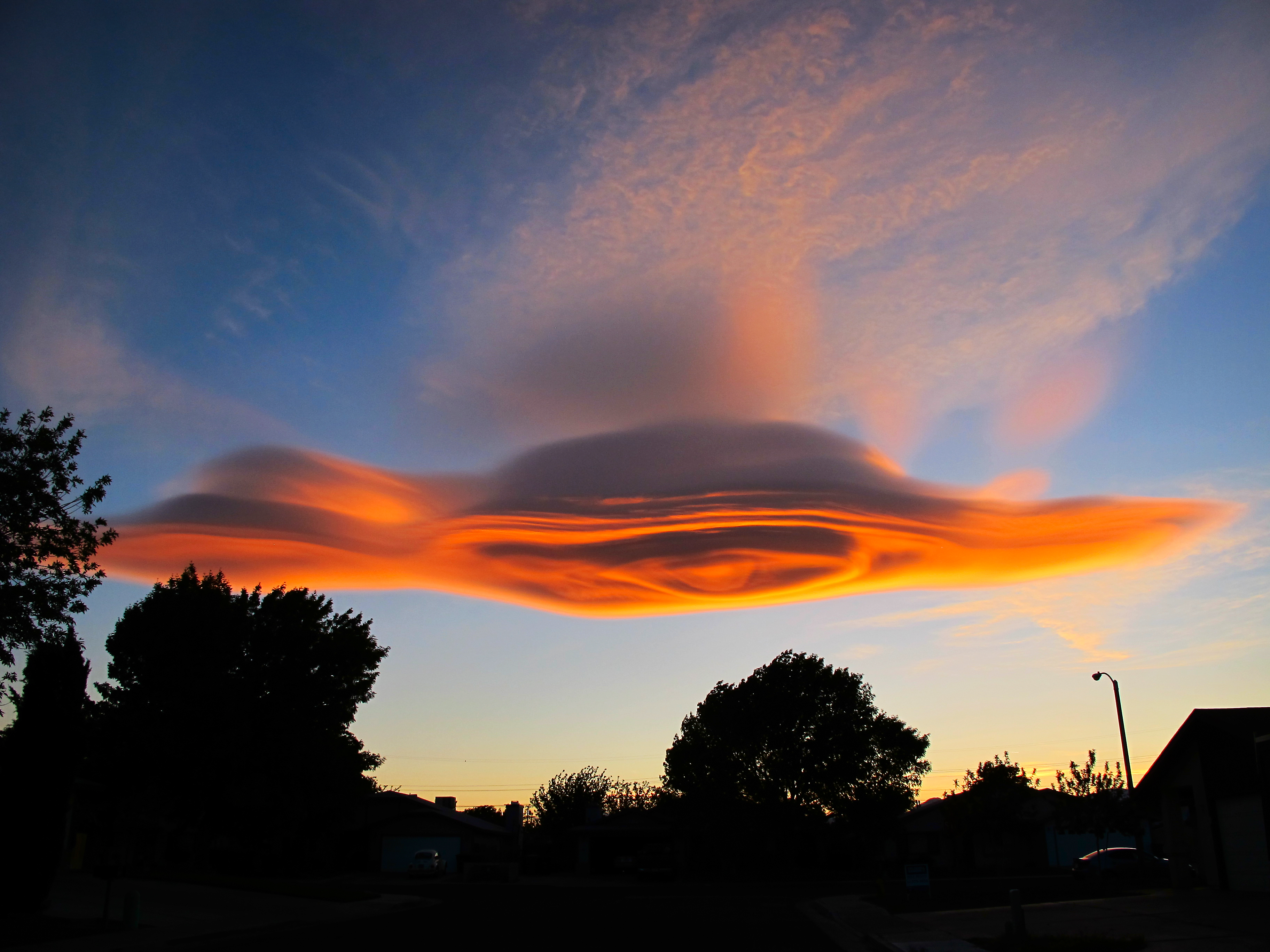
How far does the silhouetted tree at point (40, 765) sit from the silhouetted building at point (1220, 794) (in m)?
30.4

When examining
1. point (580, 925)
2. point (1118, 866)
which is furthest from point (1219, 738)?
point (1118, 866)

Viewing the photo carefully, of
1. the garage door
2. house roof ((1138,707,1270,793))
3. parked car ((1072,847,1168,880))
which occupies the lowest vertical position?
parked car ((1072,847,1168,880))

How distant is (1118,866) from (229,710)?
43.7 meters

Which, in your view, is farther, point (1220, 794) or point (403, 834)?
point (403, 834)

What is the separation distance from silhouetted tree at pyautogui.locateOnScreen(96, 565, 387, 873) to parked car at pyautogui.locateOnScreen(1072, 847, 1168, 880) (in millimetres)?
37923

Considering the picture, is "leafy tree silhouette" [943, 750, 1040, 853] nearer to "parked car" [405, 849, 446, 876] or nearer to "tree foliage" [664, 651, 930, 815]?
"tree foliage" [664, 651, 930, 815]

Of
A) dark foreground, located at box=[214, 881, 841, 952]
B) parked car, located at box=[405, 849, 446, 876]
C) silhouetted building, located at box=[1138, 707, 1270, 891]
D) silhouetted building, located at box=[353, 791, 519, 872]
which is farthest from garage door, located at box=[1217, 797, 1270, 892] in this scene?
silhouetted building, located at box=[353, 791, 519, 872]

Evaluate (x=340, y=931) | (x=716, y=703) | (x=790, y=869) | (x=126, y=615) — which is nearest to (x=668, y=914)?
(x=340, y=931)

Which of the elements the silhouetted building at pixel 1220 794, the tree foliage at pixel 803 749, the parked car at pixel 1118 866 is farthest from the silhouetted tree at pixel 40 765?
the tree foliage at pixel 803 749

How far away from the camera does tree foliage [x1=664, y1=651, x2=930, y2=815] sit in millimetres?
70562

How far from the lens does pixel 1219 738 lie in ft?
91.8

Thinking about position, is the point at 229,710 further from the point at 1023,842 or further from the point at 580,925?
the point at 1023,842

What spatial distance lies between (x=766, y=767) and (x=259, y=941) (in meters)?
54.2

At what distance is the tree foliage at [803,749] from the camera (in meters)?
70.6
